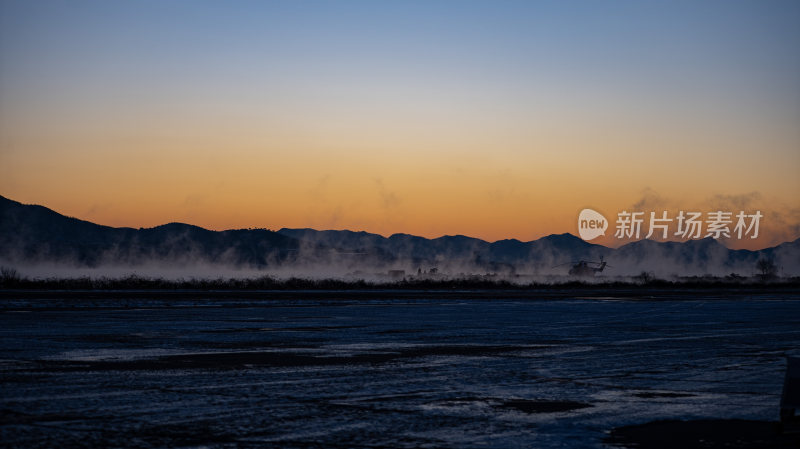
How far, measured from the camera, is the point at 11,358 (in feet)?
55.8

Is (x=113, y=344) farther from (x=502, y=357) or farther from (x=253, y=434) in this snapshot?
(x=253, y=434)

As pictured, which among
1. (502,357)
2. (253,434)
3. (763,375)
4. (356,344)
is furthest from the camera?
(356,344)

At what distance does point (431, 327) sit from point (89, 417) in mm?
19286

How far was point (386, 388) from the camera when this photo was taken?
1347 cm

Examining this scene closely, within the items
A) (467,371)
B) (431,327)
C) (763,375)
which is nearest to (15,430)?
(467,371)

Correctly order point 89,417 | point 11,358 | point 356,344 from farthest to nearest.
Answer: point 356,344 → point 11,358 → point 89,417

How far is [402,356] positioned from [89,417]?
9157 mm

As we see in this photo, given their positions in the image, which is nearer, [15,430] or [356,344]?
[15,430]

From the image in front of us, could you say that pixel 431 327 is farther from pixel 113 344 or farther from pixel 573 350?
pixel 113 344

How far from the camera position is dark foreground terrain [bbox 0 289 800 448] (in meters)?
9.60

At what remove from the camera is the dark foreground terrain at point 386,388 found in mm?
9602

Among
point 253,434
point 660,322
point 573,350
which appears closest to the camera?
point 253,434

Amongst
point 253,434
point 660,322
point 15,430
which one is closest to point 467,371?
point 253,434

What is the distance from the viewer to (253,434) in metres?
9.45
